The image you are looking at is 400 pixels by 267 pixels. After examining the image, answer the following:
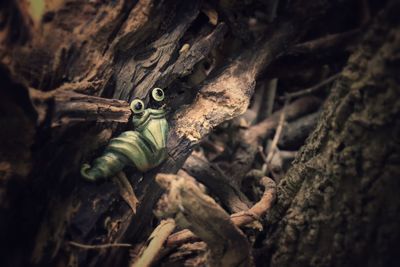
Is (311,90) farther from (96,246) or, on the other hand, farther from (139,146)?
(96,246)

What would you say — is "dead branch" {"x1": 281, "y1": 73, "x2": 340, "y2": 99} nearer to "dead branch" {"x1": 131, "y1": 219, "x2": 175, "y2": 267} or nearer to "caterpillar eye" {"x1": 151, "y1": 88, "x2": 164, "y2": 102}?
"caterpillar eye" {"x1": 151, "y1": 88, "x2": 164, "y2": 102}

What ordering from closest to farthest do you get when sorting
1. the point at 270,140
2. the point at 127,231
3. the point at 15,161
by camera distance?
the point at 15,161
the point at 127,231
the point at 270,140

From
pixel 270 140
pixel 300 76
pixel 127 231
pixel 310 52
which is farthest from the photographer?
pixel 270 140

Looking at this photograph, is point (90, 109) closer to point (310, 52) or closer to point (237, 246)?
point (237, 246)

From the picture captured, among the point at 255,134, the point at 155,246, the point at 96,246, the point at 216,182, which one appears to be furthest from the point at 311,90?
the point at 96,246

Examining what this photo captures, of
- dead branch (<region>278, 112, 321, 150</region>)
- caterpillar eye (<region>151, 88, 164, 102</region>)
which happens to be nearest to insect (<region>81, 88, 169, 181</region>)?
caterpillar eye (<region>151, 88, 164, 102</region>)

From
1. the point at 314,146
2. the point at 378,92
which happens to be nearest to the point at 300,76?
the point at 314,146

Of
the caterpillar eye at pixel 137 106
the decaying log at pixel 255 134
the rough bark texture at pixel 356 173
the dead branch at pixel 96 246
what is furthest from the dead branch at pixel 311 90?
the dead branch at pixel 96 246
